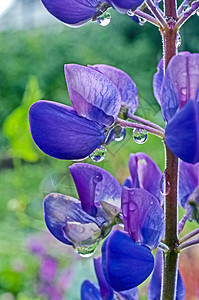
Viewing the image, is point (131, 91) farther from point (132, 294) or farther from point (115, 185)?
point (132, 294)

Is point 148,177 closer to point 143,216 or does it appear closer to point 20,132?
point 143,216

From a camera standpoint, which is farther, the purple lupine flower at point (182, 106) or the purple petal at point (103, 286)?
the purple petal at point (103, 286)

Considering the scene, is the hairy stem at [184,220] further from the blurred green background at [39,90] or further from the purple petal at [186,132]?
the blurred green background at [39,90]

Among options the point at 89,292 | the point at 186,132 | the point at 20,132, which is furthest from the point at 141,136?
the point at 20,132

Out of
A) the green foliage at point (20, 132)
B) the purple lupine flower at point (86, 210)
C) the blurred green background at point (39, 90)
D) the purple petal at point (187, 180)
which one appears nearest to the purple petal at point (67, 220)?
the purple lupine flower at point (86, 210)

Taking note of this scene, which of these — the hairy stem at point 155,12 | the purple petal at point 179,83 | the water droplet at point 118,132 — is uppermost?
the hairy stem at point 155,12

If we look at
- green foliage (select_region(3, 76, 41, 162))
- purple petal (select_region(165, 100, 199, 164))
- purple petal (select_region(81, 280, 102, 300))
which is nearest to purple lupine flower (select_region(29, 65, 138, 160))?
purple petal (select_region(165, 100, 199, 164))
